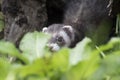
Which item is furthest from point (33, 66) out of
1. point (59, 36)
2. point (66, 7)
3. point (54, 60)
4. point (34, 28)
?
point (66, 7)

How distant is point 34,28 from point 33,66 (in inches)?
93.2

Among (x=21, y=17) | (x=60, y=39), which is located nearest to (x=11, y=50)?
(x=60, y=39)

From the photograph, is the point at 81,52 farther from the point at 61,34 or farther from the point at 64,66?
the point at 61,34

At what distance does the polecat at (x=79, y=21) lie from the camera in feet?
8.33

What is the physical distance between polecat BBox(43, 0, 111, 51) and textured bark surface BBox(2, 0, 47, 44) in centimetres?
22

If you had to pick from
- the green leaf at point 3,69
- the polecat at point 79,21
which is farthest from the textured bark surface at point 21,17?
the green leaf at point 3,69

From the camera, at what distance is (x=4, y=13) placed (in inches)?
111

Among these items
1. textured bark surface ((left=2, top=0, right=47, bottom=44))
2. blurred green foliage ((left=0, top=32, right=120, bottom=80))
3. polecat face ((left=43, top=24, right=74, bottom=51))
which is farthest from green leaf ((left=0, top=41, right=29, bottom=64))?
textured bark surface ((left=2, top=0, right=47, bottom=44))

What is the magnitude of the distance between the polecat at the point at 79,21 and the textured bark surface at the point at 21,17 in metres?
0.22

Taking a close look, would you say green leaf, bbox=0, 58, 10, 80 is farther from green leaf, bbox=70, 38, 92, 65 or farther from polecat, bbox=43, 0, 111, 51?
polecat, bbox=43, 0, 111, 51

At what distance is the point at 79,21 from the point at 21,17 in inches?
19.7

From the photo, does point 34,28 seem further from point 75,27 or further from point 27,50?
point 27,50

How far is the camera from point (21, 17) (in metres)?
2.76

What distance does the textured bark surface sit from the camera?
274 centimetres
